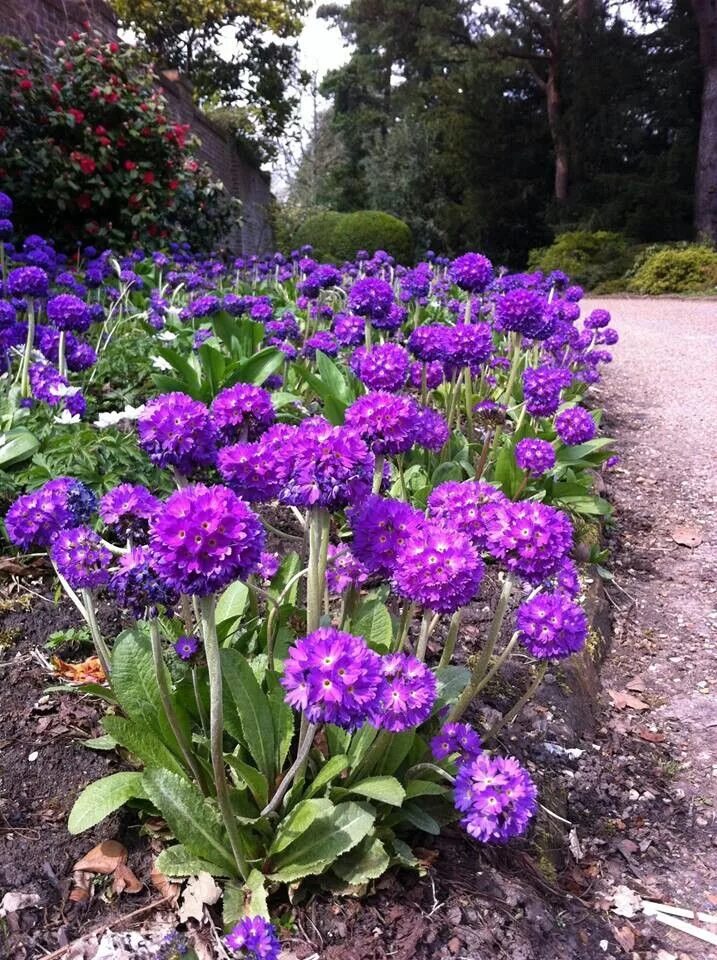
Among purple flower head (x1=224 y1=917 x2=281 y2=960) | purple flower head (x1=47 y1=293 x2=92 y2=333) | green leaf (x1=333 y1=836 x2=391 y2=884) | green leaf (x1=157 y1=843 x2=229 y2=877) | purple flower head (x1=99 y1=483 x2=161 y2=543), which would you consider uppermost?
purple flower head (x1=47 y1=293 x2=92 y2=333)

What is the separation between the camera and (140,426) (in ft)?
4.99

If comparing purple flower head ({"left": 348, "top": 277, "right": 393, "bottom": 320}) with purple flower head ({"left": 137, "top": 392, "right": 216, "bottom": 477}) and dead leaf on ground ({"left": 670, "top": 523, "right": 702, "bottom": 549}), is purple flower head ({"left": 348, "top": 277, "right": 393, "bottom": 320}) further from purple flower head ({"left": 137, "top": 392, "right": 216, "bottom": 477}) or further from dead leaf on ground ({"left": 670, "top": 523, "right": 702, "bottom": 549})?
dead leaf on ground ({"left": 670, "top": 523, "right": 702, "bottom": 549})

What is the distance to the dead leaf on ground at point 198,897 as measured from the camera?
151 centimetres

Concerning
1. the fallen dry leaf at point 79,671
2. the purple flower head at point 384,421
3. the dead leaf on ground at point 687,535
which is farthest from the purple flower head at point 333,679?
the dead leaf on ground at point 687,535

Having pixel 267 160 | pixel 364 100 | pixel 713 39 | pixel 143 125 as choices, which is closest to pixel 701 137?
pixel 713 39

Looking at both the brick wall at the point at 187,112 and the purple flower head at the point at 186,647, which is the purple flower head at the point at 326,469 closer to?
the purple flower head at the point at 186,647

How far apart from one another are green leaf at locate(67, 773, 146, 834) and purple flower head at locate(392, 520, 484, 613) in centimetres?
77

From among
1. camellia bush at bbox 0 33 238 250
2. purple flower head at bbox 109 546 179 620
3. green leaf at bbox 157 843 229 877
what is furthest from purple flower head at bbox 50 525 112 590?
camellia bush at bbox 0 33 238 250

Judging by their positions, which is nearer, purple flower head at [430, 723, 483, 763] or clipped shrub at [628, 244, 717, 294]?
purple flower head at [430, 723, 483, 763]

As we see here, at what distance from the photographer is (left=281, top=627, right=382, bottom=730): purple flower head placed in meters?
1.15

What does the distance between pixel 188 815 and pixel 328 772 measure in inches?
11.6

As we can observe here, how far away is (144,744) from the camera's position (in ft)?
5.53

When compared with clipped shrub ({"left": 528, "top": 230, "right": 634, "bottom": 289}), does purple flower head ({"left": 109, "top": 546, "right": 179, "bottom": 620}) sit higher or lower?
lower

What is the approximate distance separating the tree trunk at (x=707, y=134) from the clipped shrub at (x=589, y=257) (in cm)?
186
